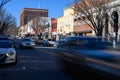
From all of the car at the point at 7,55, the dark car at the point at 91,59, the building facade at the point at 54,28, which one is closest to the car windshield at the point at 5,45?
the car at the point at 7,55

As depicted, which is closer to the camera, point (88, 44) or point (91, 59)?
point (91, 59)


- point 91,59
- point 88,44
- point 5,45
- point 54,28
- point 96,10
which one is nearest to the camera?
point 91,59

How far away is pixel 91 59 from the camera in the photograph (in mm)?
9898

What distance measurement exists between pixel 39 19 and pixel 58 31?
23.0 meters

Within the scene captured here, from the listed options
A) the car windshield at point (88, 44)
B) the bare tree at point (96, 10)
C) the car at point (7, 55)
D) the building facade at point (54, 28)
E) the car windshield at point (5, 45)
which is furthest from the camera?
the building facade at point (54, 28)

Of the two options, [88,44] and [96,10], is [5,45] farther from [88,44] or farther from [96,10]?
[96,10]

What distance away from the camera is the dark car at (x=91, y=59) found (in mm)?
8633

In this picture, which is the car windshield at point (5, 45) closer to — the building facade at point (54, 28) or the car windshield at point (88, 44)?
the car windshield at point (88, 44)

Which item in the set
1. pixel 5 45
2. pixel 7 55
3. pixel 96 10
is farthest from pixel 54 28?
pixel 7 55

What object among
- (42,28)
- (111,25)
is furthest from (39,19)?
(111,25)

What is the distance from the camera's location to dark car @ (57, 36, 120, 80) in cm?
863

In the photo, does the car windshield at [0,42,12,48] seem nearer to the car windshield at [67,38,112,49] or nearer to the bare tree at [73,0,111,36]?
the car windshield at [67,38,112,49]

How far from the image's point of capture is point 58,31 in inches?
3189

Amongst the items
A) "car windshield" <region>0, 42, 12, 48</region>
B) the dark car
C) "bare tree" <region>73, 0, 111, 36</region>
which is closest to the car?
"car windshield" <region>0, 42, 12, 48</region>
